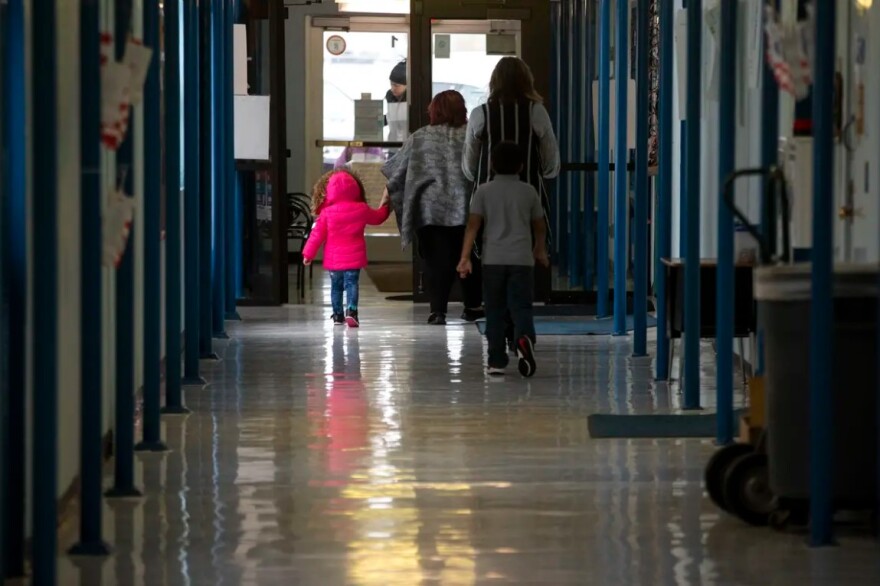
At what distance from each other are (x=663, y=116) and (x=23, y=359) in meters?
4.51

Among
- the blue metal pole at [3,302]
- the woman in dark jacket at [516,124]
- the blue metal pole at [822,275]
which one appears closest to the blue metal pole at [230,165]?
the woman in dark jacket at [516,124]

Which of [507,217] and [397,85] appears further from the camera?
[397,85]

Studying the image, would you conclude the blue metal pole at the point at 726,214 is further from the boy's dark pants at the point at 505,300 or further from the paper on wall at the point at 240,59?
the paper on wall at the point at 240,59

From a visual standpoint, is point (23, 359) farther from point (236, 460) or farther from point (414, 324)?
point (414, 324)

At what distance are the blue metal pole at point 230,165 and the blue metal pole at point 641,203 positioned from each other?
283 cm

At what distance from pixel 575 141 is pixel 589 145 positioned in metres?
0.27

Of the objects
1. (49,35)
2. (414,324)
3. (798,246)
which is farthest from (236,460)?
(414,324)

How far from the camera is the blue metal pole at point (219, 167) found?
984cm

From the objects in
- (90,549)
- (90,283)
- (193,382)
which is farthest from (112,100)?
(193,382)

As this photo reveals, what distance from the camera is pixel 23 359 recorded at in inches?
150

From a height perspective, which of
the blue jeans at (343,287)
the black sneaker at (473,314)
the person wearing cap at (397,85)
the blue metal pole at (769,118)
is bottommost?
the black sneaker at (473,314)

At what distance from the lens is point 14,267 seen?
379 centimetres

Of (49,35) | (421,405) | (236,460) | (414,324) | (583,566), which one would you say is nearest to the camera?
(49,35)

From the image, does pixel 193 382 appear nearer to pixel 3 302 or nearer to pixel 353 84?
pixel 3 302
